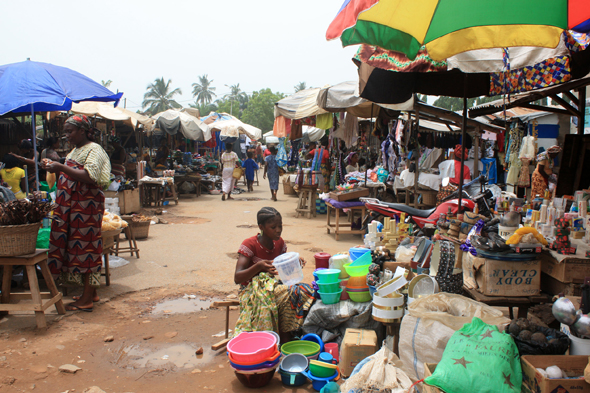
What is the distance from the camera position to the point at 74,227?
15.6ft

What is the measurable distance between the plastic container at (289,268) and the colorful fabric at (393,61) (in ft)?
6.43

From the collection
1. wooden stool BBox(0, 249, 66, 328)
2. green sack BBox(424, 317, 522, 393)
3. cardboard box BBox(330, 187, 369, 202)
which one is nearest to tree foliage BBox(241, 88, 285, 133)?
cardboard box BBox(330, 187, 369, 202)

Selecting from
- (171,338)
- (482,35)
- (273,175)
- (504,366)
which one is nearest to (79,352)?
(171,338)

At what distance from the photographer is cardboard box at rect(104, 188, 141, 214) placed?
1061 cm

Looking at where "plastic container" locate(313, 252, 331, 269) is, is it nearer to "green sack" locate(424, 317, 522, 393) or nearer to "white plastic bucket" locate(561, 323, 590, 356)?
"green sack" locate(424, 317, 522, 393)

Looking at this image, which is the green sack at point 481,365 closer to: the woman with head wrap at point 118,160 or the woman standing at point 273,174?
the woman with head wrap at point 118,160

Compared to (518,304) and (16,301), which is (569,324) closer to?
(518,304)

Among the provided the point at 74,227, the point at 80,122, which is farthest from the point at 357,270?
the point at 80,122

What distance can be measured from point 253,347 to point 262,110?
170 ft

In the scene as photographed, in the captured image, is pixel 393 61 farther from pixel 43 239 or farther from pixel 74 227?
pixel 43 239

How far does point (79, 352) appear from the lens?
3.79 meters

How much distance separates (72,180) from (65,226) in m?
0.54

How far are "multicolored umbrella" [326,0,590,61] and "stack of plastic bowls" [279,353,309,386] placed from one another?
2.48 meters

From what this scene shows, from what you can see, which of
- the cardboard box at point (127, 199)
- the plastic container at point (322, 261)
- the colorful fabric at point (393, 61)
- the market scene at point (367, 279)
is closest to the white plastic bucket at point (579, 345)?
the market scene at point (367, 279)
